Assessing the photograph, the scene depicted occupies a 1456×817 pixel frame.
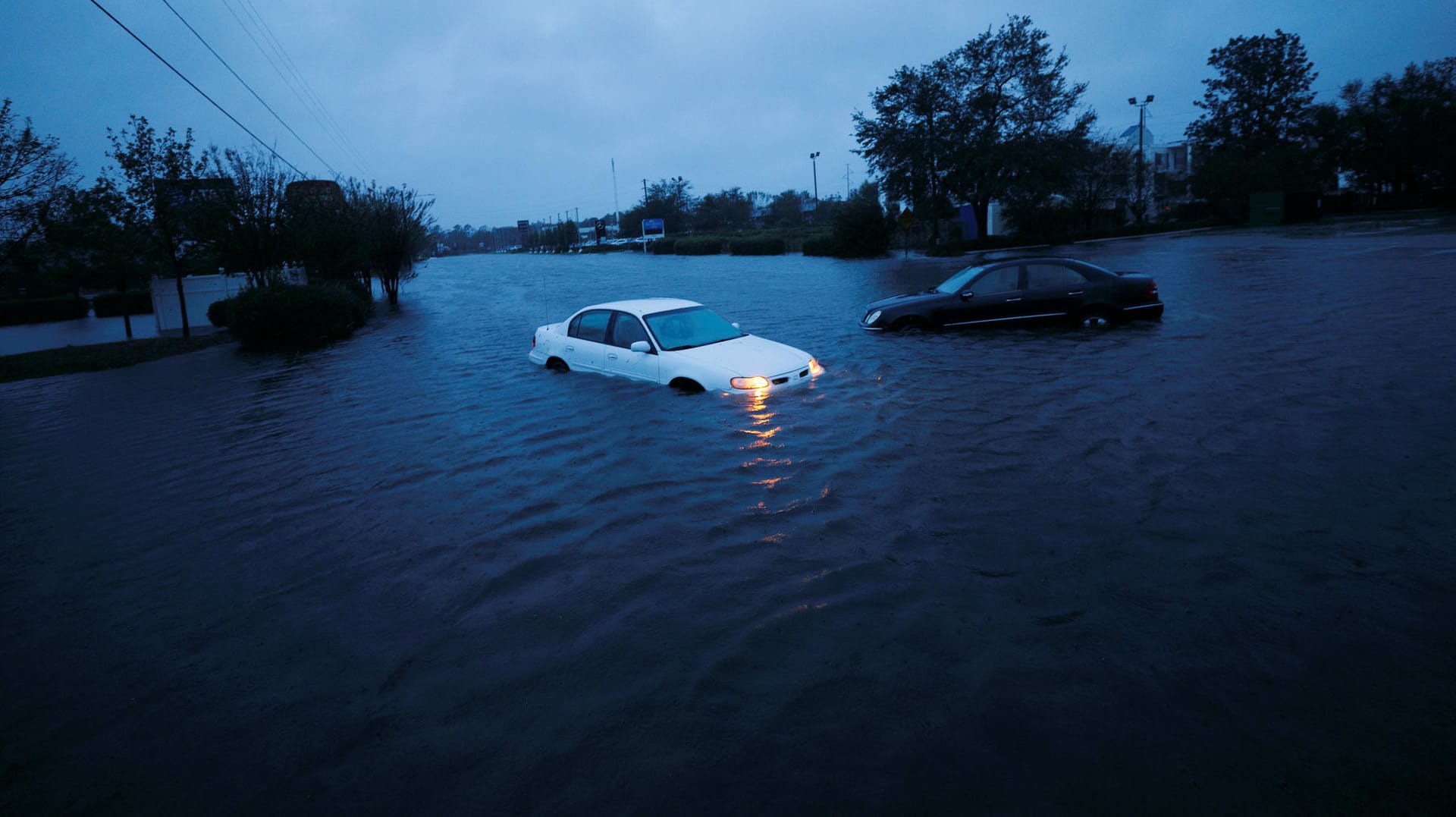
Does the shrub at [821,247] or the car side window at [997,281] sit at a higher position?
the shrub at [821,247]

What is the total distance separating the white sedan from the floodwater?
40 centimetres

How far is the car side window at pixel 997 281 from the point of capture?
46.2 feet

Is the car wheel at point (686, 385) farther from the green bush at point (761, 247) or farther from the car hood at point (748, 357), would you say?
the green bush at point (761, 247)

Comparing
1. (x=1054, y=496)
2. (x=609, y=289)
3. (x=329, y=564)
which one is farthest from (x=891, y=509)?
(x=609, y=289)

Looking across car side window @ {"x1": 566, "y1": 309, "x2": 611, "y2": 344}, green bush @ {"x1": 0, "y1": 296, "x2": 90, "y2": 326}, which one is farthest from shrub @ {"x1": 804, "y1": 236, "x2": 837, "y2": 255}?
car side window @ {"x1": 566, "y1": 309, "x2": 611, "y2": 344}

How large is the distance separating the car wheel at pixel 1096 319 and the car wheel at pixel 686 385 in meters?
7.51

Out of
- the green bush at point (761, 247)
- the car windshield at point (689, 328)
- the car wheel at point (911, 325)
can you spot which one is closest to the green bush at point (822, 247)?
the green bush at point (761, 247)

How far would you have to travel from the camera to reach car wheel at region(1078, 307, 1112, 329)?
44.5 feet

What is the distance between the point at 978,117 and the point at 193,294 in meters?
39.5

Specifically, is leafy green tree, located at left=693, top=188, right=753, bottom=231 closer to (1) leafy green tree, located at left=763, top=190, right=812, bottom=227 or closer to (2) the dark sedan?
(1) leafy green tree, located at left=763, top=190, right=812, bottom=227

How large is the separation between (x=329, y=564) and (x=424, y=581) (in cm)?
88

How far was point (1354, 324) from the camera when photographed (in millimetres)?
11500

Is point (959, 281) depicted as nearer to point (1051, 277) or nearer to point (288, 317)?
point (1051, 277)

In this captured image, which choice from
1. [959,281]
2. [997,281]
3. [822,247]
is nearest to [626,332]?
[959,281]
